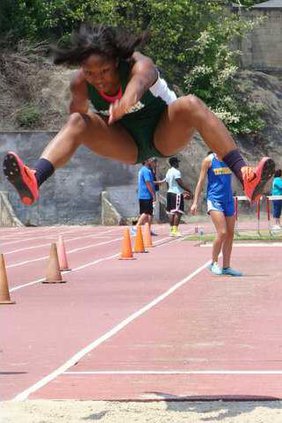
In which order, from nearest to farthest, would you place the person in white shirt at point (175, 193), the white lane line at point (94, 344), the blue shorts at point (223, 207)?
the white lane line at point (94, 344) → the blue shorts at point (223, 207) → the person in white shirt at point (175, 193)

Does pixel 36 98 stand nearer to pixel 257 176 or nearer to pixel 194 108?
pixel 194 108

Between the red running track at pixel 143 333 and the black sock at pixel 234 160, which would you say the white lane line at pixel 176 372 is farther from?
the black sock at pixel 234 160

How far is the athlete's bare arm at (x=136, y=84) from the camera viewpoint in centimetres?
684

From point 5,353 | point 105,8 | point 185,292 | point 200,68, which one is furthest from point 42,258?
point 200,68

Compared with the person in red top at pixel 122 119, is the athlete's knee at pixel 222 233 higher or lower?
lower

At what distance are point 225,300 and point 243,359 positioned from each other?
4.17 metres

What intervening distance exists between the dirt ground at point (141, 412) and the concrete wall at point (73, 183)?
100 feet

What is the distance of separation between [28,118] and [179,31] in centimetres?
733

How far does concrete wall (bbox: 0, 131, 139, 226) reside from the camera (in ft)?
124

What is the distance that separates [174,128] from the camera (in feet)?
24.8

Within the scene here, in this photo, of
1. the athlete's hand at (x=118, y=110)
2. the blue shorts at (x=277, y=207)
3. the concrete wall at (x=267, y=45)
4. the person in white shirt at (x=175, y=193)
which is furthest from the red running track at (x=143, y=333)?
the concrete wall at (x=267, y=45)

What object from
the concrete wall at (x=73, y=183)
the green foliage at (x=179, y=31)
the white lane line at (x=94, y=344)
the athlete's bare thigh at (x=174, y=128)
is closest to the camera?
the athlete's bare thigh at (x=174, y=128)

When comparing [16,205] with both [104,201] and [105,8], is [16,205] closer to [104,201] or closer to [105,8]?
[104,201]

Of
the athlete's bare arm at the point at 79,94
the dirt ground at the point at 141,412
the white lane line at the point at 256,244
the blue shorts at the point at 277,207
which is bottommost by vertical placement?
the white lane line at the point at 256,244
